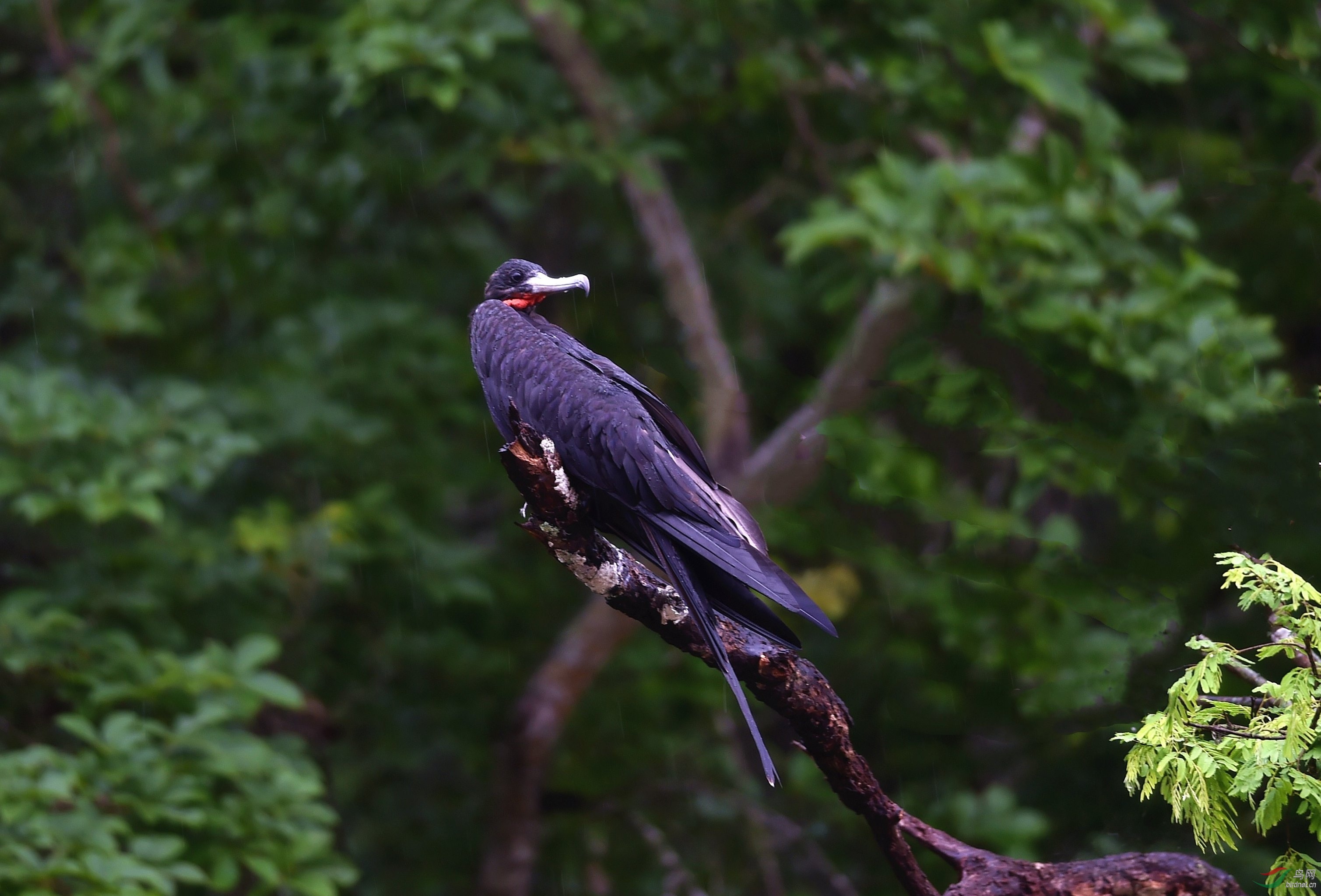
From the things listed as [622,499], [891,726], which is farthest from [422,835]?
[622,499]

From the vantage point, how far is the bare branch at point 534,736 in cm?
587

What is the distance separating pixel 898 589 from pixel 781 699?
3573mm

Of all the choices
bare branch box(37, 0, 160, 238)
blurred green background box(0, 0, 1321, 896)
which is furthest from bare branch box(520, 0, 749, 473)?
bare branch box(37, 0, 160, 238)

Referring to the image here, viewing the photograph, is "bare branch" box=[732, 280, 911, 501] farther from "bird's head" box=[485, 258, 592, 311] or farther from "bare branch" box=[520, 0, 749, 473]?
"bird's head" box=[485, 258, 592, 311]

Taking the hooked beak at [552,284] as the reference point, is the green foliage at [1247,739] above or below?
below

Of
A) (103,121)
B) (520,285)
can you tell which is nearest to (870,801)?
(520,285)

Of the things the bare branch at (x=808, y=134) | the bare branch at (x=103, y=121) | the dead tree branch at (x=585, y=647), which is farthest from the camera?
A: the bare branch at (x=808, y=134)

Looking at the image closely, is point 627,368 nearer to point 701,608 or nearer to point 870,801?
point 701,608

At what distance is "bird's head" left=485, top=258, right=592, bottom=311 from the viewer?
3.29 metres

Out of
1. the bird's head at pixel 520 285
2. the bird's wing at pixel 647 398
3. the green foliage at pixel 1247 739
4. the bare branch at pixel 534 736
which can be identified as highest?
the bird's head at pixel 520 285

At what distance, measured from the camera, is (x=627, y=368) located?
5973 millimetres

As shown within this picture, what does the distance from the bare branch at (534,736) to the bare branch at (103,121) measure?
8.56ft
